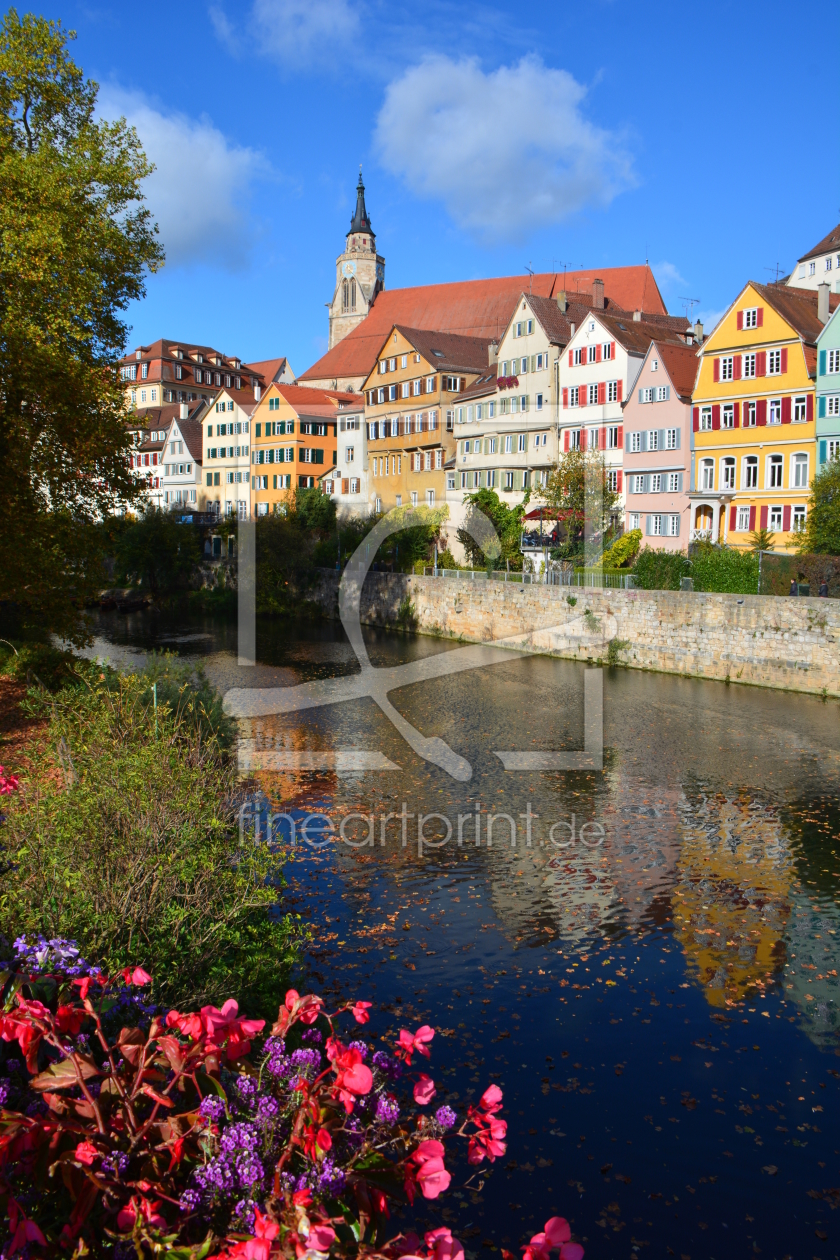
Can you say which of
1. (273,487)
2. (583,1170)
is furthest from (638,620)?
(273,487)

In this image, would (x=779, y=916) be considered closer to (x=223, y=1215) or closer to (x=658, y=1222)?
(x=658, y=1222)

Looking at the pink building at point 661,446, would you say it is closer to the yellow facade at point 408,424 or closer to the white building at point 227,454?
the yellow facade at point 408,424

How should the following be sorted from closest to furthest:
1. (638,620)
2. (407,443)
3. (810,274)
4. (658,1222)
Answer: (658,1222), (638,620), (407,443), (810,274)

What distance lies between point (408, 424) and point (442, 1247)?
184ft

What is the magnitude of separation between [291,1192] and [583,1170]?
4.43 meters

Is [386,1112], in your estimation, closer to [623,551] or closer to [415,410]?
[623,551]

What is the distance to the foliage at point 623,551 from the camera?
1544 inches

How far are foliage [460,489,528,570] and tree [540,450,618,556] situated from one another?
3835mm

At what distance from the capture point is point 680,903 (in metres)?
11.8

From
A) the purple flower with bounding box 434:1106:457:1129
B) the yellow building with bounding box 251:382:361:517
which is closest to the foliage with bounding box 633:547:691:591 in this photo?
the purple flower with bounding box 434:1106:457:1129

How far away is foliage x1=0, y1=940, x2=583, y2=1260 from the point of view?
9.59 feet

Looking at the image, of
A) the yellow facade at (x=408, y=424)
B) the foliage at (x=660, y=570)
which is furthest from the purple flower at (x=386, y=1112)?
the yellow facade at (x=408, y=424)

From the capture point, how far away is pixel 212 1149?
3.07m

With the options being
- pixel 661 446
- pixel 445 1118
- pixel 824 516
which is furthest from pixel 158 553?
pixel 445 1118
